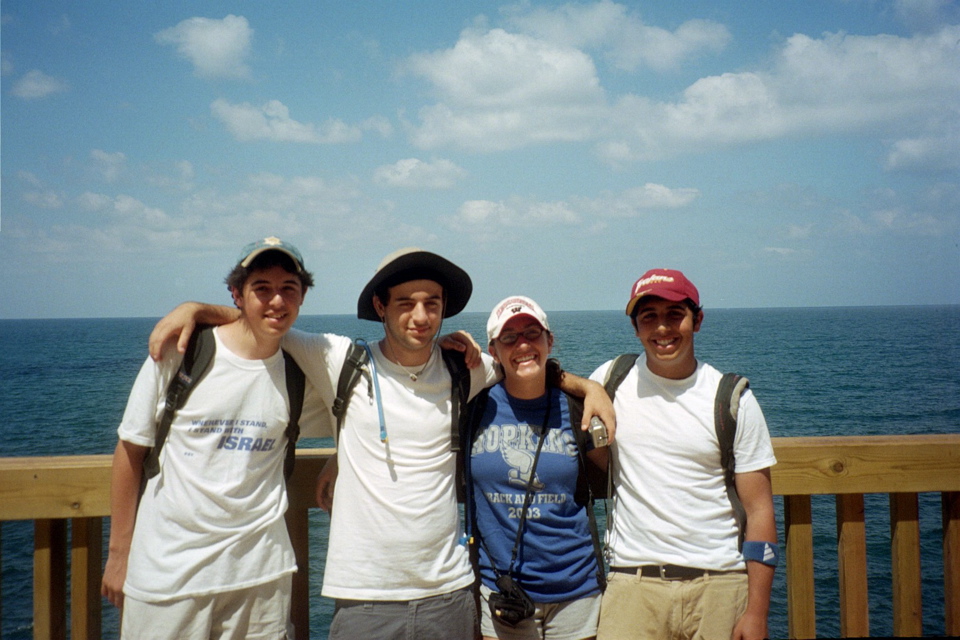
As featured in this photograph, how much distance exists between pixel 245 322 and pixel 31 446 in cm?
4100

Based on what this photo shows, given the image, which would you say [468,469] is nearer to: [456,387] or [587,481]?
[456,387]

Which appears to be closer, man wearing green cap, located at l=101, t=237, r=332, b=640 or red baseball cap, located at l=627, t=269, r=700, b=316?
man wearing green cap, located at l=101, t=237, r=332, b=640

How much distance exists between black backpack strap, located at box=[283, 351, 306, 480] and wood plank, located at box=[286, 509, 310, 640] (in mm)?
186

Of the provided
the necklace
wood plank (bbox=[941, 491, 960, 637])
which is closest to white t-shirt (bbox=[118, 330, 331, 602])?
the necklace

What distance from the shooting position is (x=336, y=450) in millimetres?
2756

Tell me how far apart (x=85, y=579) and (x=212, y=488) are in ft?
2.13

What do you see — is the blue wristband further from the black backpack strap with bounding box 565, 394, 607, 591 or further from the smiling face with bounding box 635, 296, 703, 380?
the smiling face with bounding box 635, 296, 703, 380

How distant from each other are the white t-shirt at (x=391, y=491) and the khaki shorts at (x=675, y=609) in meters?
0.60

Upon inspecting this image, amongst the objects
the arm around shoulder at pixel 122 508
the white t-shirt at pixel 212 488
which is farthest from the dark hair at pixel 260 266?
the arm around shoulder at pixel 122 508

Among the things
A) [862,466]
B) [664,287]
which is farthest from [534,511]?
[862,466]

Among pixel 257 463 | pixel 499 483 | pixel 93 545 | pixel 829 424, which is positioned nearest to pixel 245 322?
pixel 257 463

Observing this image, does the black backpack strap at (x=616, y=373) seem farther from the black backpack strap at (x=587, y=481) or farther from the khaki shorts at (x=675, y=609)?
the khaki shorts at (x=675, y=609)

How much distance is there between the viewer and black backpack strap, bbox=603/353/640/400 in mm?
2973

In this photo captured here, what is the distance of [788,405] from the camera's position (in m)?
47.1
